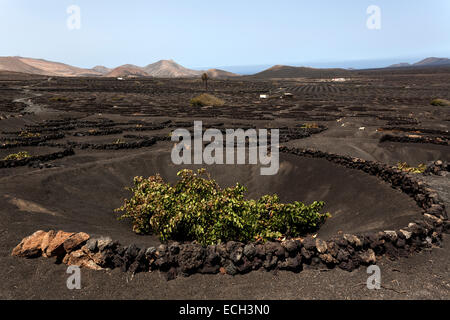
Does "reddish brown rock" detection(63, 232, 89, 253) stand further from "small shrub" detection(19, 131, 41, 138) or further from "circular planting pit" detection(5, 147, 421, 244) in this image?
"small shrub" detection(19, 131, 41, 138)

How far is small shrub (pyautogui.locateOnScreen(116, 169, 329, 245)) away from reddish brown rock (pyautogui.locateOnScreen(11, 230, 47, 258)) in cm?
303

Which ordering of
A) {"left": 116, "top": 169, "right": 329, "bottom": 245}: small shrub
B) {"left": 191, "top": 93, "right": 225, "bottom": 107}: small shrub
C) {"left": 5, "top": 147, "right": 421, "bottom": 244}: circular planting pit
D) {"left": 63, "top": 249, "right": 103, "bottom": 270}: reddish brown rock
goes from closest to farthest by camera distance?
{"left": 63, "top": 249, "right": 103, "bottom": 270}: reddish brown rock, {"left": 116, "top": 169, "right": 329, "bottom": 245}: small shrub, {"left": 5, "top": 147, "right": 421, "bottom": 244}: circular planting pit, {"left": 191, "top": 93, "right": 225, "bottom": 107}: small shrub

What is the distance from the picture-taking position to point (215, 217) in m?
8.90

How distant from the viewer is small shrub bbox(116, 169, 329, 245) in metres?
8.67

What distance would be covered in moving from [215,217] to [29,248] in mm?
5003

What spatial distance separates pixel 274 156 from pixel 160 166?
725 cm

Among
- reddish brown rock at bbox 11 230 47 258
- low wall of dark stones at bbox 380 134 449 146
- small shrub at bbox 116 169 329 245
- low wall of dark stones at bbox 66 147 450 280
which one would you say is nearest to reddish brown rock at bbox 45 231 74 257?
reddish brown rock at bbox 11 230 47 258

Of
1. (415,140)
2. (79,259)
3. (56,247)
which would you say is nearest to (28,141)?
(56,247)

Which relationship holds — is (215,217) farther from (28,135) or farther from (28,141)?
(28,135)

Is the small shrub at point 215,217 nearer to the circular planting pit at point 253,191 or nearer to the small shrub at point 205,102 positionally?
the circular planting pit at point 253,191

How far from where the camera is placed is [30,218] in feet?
30.8

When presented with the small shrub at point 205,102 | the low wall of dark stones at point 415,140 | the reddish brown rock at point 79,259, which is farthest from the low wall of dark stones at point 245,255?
the small shrub at point 205,102

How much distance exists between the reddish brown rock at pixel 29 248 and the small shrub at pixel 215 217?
3028 mm
